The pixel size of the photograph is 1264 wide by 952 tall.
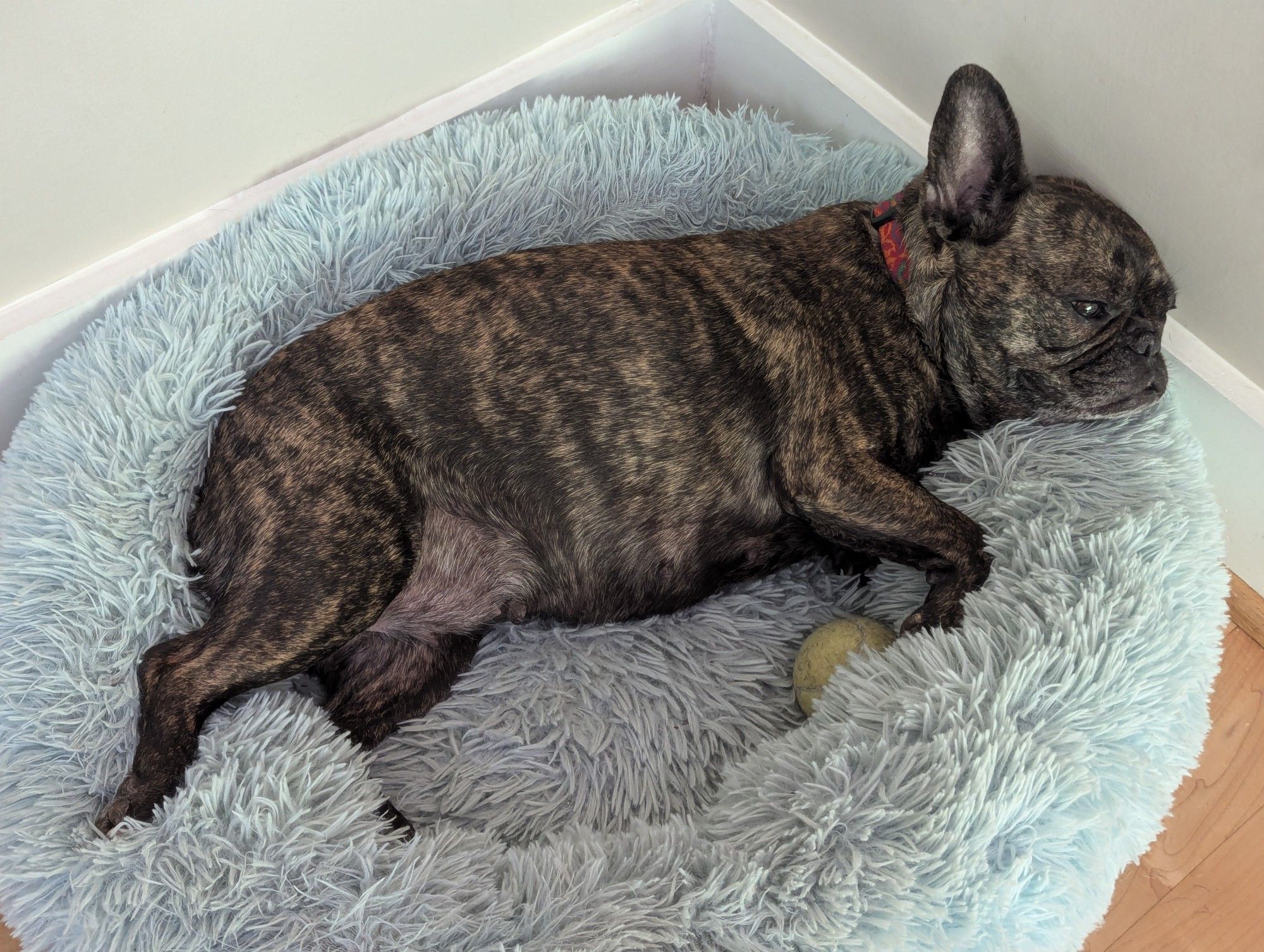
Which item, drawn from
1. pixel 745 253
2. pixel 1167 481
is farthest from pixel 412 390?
pixel 1167 481

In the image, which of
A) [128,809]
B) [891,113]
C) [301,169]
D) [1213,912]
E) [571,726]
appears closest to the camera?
[128,809]

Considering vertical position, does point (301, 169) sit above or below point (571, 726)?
above

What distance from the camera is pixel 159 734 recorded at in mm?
1855

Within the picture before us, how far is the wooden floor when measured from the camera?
2.04 meters

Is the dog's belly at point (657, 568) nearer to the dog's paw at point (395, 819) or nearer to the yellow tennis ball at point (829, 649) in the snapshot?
the yellow tennis ball at point (829, 649)

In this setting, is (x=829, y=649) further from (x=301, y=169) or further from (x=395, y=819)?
(x=301, y=169)

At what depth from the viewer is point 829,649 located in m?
2.12

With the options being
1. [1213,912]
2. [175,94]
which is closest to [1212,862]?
[1213,912]

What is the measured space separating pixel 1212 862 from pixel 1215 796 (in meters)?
0.15

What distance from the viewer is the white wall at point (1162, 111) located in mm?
1843

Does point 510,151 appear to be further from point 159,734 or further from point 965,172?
point 159,734

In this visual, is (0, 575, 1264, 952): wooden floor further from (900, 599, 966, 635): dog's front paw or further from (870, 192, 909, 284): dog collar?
(870, 192, 909, 284): dog collar

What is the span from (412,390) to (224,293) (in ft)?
2.06

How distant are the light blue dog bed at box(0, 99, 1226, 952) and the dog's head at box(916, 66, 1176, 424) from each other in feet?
0.58
